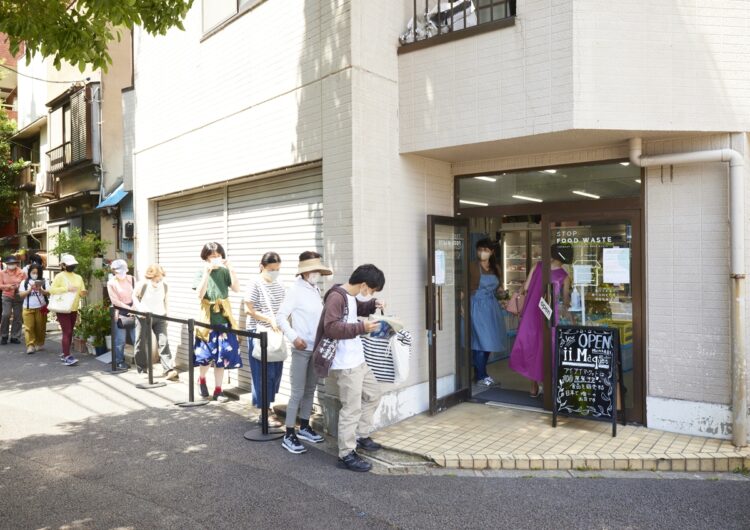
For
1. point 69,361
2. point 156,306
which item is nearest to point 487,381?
point 156,306

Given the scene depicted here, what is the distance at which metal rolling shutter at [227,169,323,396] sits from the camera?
702 centimetres

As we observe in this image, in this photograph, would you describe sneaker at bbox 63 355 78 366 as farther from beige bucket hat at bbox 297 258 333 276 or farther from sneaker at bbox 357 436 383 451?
sneaker at bbox 357 436 383 451

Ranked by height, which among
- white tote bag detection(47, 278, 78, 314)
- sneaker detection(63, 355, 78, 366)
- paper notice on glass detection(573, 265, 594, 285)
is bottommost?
sneaker detection(63, 355, 78, 366)

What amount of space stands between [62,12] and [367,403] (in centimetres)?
456

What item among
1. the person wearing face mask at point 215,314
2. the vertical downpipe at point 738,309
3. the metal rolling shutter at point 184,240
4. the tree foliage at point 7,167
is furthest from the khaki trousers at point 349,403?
the tree foliage at point 7,167

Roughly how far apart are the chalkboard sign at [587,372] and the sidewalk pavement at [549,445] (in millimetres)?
239

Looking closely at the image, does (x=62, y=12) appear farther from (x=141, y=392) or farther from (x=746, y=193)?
(x=746, y=193)

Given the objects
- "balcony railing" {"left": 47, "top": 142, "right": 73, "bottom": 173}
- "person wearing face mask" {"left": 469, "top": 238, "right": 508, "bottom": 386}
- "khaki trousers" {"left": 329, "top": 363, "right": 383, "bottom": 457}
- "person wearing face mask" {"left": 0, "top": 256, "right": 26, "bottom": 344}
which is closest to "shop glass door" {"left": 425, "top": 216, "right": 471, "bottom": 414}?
"person wearing face mask" {"left": 469, "top": 238, "right": 508, "bottom": 386}

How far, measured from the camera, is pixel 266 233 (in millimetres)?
7754

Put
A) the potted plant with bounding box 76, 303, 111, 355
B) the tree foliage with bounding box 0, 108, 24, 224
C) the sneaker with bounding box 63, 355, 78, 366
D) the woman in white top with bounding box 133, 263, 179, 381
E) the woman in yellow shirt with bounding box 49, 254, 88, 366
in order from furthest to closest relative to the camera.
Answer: the tree foliage with bounding box 0, 108, 24, 224 < the potted plant with bounding box 76, 303, 111, 355 < the woman in yellow shirt with bounding box 49, 254, 88, 366 < the sneaker with bounding box 63, 355, 78, 366 < the woman in white top with bounding box 133, 263, 179, 381

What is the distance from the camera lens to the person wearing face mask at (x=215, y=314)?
7254 mm

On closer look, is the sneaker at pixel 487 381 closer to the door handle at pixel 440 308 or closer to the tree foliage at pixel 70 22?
the door handle at pixel 440 308

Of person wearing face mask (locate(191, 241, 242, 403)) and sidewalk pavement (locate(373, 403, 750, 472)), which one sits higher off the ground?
person wearing face mask (locate(191, 241, 242, 403))

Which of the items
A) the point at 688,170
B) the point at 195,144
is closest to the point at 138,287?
the point at 195,144
